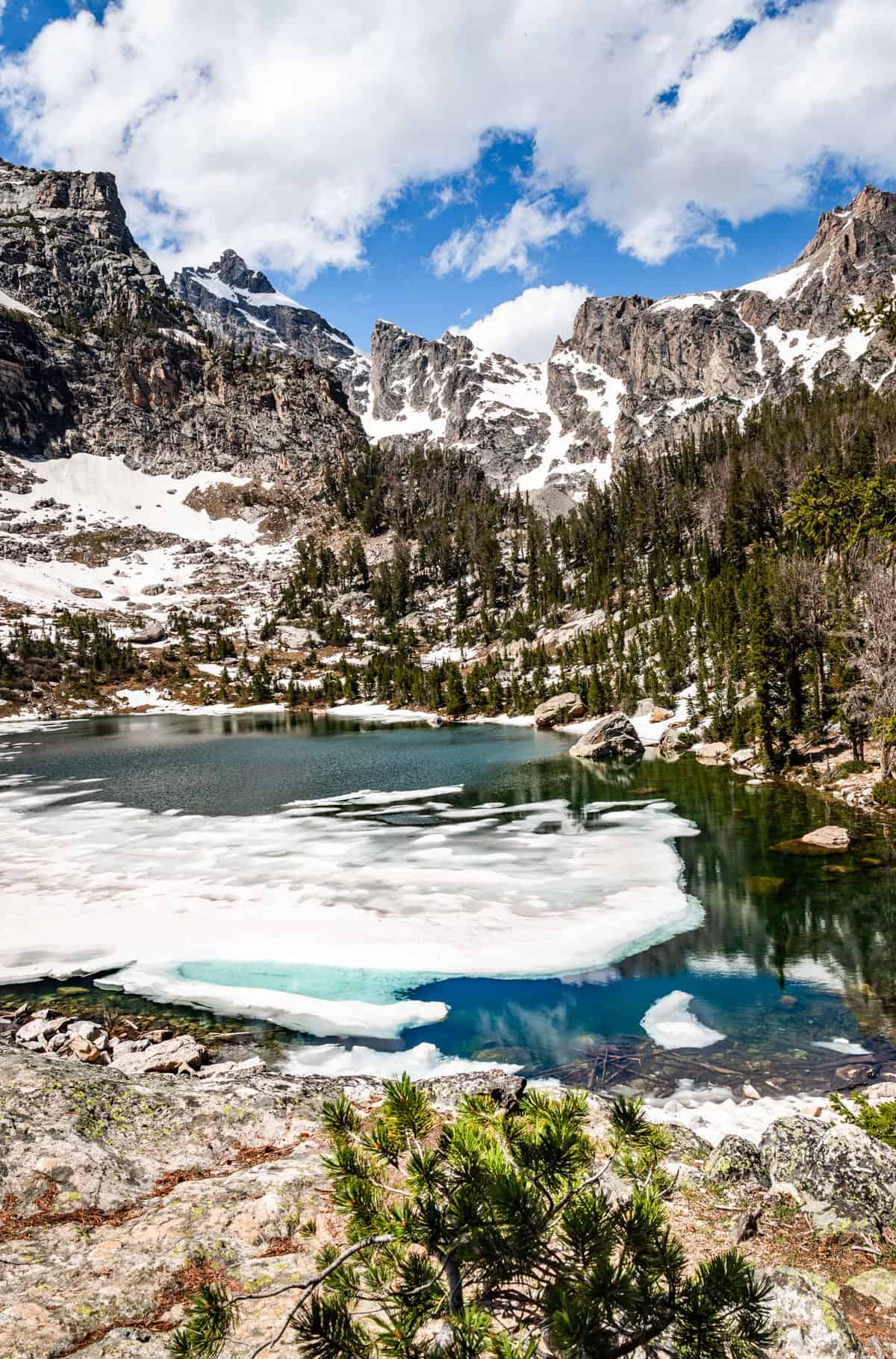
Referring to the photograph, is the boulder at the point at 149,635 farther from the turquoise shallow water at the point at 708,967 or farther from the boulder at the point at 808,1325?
the boulder at the point at 808,1325

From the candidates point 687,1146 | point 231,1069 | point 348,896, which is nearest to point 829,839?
point 348,896

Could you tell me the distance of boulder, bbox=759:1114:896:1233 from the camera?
6.09 meters

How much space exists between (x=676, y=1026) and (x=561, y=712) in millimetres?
60630

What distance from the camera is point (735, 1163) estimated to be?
23.1ft

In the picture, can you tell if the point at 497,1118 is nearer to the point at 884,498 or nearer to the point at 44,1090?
the point at 44,1090

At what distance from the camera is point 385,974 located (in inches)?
577

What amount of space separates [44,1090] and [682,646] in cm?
7481

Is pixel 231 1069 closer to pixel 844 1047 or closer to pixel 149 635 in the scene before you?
pixel 844 1047

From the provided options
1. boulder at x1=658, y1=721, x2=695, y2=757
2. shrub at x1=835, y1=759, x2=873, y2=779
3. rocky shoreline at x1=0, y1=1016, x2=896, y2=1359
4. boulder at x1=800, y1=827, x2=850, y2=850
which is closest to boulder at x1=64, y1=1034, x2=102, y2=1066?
rocky shoreline at x1=0, y1=1016, x2=896, y2=1359

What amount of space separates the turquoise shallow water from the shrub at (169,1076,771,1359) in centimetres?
867

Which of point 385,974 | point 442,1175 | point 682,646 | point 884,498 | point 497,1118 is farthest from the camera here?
point 682,646

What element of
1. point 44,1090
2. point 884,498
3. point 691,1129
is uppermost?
point 884,498

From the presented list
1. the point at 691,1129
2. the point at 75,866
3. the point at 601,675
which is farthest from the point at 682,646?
the point at 691,1129

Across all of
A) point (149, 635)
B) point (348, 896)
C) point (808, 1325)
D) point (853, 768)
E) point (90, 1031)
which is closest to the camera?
point (808, 1325)
